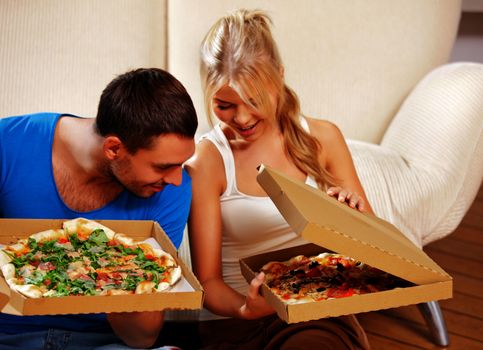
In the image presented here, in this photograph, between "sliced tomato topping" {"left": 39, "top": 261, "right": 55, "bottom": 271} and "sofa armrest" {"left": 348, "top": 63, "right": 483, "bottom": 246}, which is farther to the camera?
"sofa armrest" {"left": 348, "top": 63, "right": 483, "bottom": 246}

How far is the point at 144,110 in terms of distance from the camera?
143cm

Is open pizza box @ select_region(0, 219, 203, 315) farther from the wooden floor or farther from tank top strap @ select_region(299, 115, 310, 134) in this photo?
the wooden floor

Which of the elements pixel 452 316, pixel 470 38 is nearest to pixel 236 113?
pixel 452 316

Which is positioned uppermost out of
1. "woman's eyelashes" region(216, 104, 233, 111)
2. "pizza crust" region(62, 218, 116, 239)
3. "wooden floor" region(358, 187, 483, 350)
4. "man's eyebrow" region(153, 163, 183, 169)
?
"woman's eyelashes" region(216, 104, 233, 111)

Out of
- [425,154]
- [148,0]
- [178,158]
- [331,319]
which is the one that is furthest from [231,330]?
[148,0]

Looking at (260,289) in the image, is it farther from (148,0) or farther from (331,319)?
(148,0)

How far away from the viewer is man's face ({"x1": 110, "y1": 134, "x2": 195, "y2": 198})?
1.44 meters

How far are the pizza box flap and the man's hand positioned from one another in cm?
34

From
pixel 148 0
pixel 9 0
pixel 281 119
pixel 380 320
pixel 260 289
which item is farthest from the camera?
pixel 380 320

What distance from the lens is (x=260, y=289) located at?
142 centimetres

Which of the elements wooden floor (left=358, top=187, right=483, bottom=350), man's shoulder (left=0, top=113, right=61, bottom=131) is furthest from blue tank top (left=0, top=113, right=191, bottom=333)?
wooden floor (left=358, top=187, right=483, bottom=350)

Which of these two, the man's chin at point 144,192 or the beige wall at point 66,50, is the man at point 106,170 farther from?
the beige wall at point 66,50

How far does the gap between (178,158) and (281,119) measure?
19.7 inches

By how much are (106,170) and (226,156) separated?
377 millimetres
